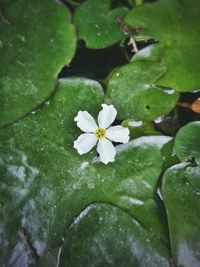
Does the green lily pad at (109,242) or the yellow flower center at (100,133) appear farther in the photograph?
the yellow flower center at (100,133)

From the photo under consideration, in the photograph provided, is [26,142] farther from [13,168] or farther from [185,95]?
[185,95]

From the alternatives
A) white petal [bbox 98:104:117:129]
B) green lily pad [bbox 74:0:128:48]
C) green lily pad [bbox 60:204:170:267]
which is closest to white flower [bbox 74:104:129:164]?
white petal [bbox 98:104:117:129]

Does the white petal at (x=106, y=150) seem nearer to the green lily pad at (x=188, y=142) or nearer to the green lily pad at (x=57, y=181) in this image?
the green lily pad at (x=57, y=181)

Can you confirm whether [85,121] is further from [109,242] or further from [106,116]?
[109,242]

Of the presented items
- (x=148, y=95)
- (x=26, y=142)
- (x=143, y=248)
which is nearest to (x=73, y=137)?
(x=26, y=142)

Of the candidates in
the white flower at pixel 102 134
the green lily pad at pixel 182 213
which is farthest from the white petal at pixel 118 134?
the green lily pad at pixel 182 213

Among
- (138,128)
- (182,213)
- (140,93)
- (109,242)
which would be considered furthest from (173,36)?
(109,242)
